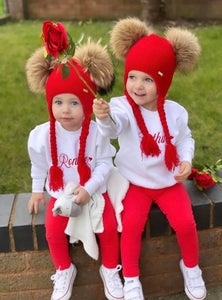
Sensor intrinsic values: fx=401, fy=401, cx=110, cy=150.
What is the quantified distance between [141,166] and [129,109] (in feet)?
1.04

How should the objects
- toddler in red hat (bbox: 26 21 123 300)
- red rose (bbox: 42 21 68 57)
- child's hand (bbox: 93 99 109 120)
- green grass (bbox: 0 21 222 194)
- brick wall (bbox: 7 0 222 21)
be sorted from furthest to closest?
brick wall (bbox: 7 0 222 21) < green grass (bbox: 0 21 222 194) < toddler in red hat (bbox: 26 21 123 300) < child's hand (bbox: 93 99 109 120) < red rose (bbox: 42 21 68 57)

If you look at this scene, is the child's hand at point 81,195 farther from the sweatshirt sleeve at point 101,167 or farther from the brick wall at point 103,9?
the brick wall at point 103,9

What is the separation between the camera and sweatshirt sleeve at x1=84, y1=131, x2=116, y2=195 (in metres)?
2.08

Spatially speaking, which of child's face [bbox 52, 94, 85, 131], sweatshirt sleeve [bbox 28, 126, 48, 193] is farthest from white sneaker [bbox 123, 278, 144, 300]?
child's face [bbox 52, 94, 85, 131]

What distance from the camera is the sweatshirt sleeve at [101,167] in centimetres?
208

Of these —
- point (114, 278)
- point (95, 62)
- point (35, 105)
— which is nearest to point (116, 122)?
point (95, 62)

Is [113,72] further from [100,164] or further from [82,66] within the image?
[100,164]

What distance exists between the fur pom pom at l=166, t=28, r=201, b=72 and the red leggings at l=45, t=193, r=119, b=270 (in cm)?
84

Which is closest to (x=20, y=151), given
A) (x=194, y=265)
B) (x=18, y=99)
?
(x=18, y=99)

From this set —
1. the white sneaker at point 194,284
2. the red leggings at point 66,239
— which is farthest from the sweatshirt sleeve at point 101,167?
the white sneaker at point 194,284

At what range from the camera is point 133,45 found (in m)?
2.19

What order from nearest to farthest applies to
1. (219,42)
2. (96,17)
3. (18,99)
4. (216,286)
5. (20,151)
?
(216,286), (20,151), (18,99), (219,42), (96,17)

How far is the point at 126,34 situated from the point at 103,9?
557cm

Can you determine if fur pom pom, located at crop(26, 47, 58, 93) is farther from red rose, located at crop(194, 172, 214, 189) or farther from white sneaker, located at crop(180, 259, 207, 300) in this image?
white sneaker, located at crop(180, 259, 207, 300)
